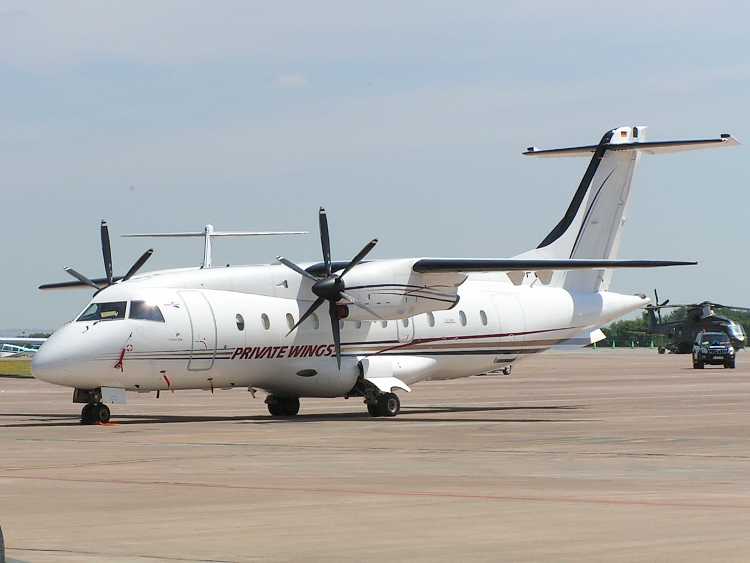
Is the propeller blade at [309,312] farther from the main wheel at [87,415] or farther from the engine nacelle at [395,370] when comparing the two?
the main wheel at [87,415]

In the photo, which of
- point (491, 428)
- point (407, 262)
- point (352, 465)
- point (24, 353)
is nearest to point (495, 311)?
point (407, 262)

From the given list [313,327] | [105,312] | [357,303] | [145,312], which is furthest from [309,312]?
[105,312]

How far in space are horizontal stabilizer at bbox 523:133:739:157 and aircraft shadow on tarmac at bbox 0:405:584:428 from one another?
24.9ft

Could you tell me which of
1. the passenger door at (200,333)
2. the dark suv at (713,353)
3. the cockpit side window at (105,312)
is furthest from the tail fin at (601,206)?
the dark suv at (713,353)

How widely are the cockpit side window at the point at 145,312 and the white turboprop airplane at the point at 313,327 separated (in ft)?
0.08

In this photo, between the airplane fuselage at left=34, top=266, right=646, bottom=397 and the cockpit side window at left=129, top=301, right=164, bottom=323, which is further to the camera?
the cockpit side window at left=129, top=301, right=164, bottom=323

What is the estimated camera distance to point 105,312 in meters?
28.2

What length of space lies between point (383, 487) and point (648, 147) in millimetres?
24134

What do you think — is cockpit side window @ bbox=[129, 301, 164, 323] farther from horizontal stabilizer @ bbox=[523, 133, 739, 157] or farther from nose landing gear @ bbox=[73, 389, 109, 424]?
horizontal stabilizer @ bbox=[523, 133, 739, 157]

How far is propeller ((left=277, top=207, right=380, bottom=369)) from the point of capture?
30031 mm

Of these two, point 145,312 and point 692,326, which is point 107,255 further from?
point 692,326

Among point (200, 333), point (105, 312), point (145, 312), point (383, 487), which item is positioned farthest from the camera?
point (200, 333)

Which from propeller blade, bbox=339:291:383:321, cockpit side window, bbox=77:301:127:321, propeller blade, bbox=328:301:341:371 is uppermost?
cockpit side window, bbox=77:301:127:321

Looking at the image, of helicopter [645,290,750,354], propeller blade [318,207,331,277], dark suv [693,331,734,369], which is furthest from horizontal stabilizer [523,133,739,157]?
helicopter [645,290,750,354]
